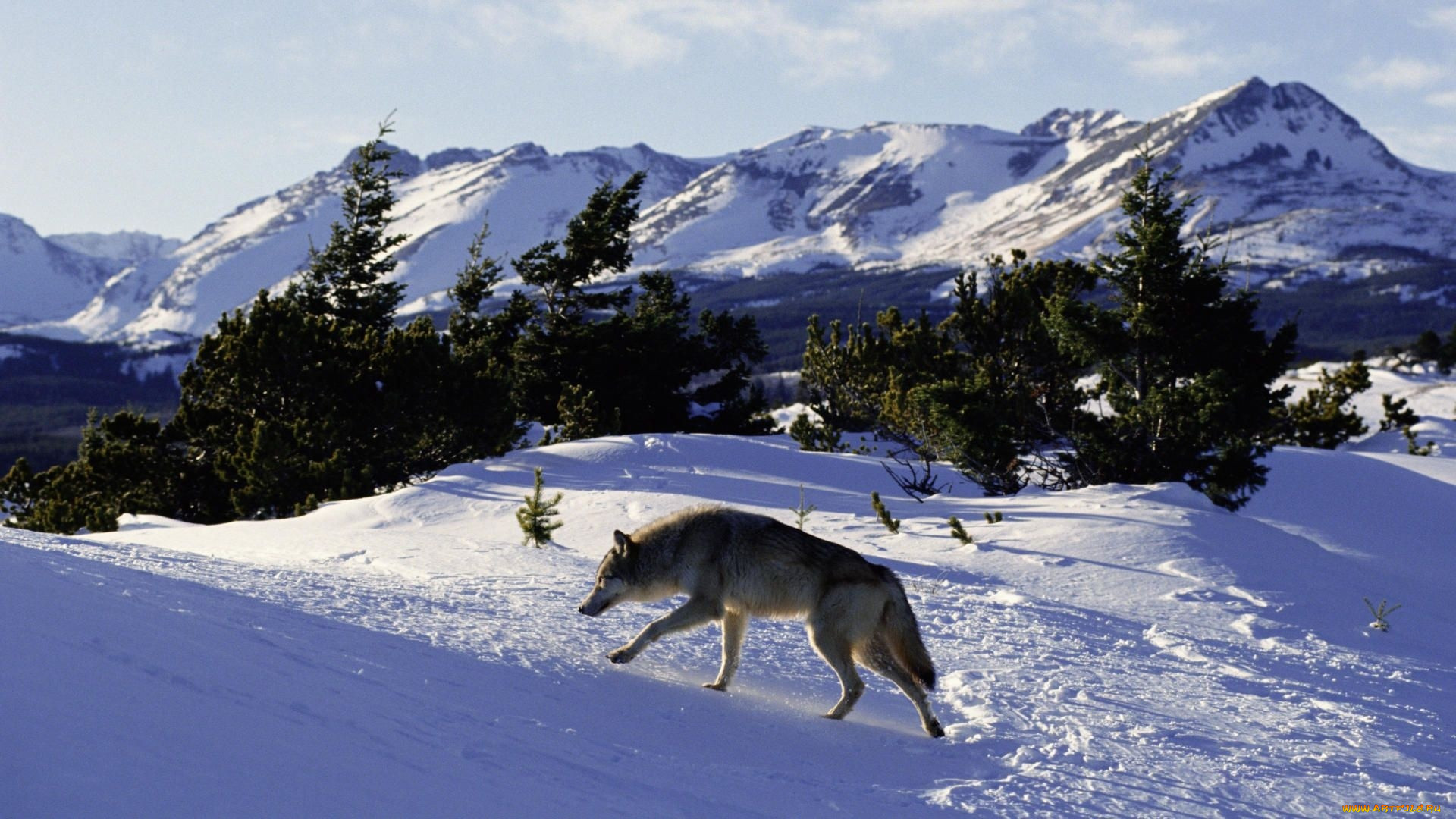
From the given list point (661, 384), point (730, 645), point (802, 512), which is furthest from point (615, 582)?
point (661, 384)

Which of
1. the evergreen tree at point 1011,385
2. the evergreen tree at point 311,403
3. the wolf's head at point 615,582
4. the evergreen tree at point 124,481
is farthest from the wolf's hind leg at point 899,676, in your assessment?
the evergreen tree at point 124,481

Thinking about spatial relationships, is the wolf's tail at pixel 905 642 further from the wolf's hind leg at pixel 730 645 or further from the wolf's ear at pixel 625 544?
the wolf's ear at pixel 625 544

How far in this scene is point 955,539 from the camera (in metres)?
12.2

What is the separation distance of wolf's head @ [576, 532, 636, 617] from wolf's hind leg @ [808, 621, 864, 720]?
4.01 ft

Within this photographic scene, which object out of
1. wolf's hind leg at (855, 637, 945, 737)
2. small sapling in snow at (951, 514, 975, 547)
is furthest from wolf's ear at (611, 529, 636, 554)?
small sapling in snow at (951, 514, 975, 547)

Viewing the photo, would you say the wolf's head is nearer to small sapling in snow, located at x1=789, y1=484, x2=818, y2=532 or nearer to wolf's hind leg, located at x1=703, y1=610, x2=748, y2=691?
wolf's hind leg, located at x1=703, y1=610, x2=748, y2=691

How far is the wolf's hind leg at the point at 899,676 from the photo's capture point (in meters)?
5.59

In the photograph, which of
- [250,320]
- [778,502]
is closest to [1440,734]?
[778,502]

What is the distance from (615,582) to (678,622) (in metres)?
0.52

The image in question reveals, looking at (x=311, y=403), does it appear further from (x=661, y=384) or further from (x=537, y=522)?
(x=661, y=384)

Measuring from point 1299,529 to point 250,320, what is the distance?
1952 cm

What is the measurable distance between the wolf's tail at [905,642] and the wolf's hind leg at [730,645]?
2.83ft

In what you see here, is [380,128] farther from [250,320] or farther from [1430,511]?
[1430,511]

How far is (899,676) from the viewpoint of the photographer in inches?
225
